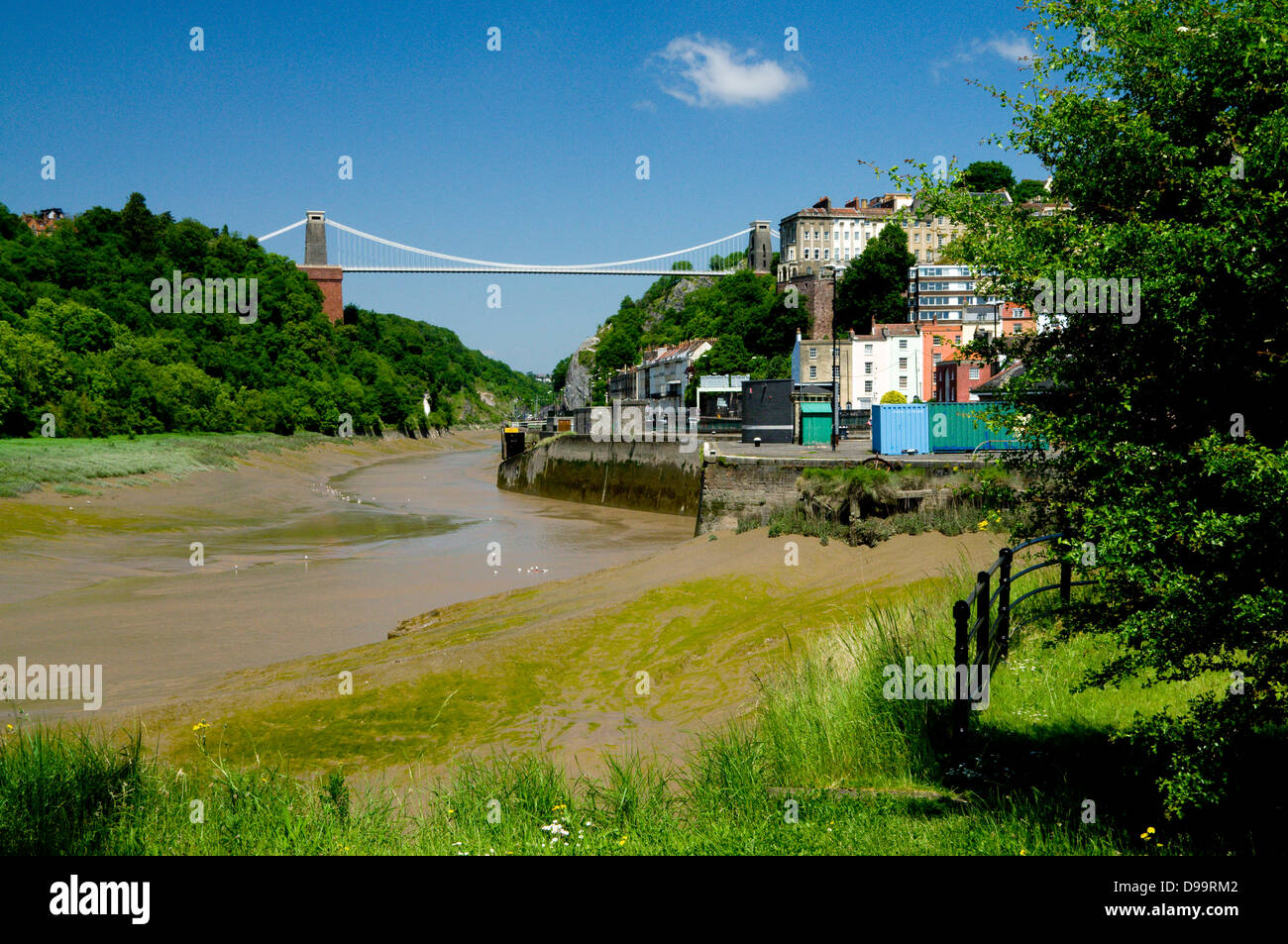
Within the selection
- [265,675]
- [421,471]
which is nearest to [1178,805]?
[265,675]

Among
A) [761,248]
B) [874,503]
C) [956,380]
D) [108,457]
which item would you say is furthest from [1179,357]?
[761,248]

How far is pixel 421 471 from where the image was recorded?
60938 millimetres

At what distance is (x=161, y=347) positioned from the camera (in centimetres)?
6556

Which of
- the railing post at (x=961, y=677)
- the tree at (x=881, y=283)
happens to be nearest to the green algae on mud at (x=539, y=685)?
the railing post at (x=961, y=677)

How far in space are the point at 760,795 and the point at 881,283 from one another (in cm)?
9586

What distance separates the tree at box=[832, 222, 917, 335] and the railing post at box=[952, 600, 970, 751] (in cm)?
9155

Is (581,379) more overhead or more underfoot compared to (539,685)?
more overhead

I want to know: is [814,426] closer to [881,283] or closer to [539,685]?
[539,685]

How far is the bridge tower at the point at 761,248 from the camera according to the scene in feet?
474

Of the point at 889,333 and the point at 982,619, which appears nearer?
the point at 982,619

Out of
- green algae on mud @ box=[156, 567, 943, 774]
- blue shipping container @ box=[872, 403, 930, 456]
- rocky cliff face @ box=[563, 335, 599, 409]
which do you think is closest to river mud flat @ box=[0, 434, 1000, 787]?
green algae on mud @ box=[156, 567, 943, 774]

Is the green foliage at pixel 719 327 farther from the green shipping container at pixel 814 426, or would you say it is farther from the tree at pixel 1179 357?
the tree at pixel 1179 357

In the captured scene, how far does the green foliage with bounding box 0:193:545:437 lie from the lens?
49312 millimetres

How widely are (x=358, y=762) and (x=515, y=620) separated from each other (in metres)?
5.11
